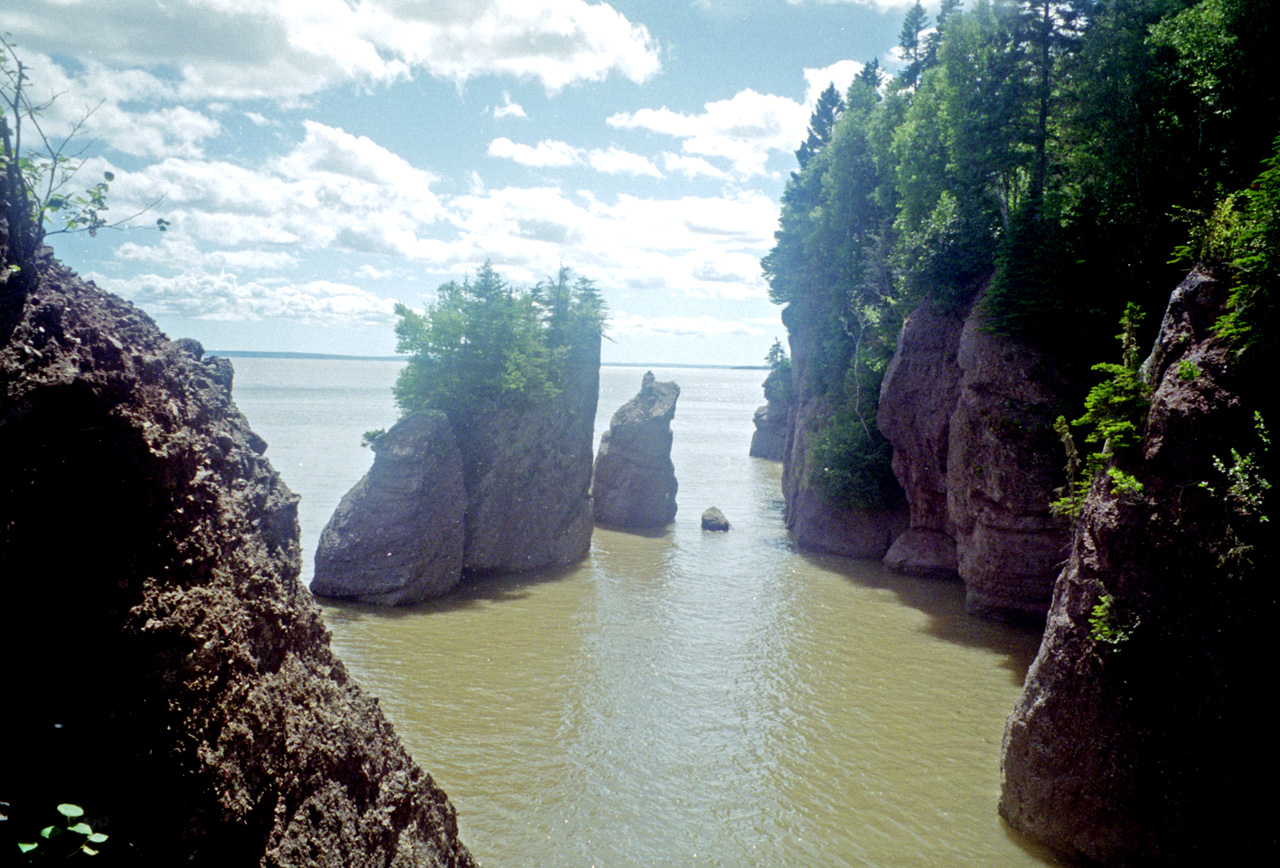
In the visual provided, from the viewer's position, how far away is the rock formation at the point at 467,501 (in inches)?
810

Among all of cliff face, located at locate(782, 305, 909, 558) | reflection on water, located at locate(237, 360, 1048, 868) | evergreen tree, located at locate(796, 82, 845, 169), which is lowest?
reflection on water, located at locate(237, 360, 1048, 868)

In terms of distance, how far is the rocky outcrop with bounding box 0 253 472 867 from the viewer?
358 cm

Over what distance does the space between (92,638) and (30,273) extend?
73.5 inches

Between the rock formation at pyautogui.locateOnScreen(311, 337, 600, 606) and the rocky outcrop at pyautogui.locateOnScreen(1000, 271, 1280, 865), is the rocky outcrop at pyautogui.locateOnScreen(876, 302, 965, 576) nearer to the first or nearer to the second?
the rock formation at pyautogui.locateOnScreen(311, 337, 600, 606)

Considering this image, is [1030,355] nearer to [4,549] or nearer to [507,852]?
[507,852]

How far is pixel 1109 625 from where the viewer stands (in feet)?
30.8

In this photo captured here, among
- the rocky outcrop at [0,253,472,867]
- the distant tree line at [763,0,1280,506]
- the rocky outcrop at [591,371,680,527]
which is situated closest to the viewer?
the rocky outcrop at [0,253,472,867]

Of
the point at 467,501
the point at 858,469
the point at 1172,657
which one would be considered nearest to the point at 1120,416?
the point at 1172,657

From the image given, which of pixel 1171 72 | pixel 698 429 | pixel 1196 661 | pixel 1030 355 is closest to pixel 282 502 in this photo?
pixel 1196 661

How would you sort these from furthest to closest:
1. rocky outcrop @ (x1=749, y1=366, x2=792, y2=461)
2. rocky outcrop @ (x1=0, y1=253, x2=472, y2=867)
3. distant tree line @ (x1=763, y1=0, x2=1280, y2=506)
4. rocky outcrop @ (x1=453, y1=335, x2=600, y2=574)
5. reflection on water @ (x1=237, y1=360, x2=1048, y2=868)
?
rocky outcrop @ (x1=749, y1=366, x2=792, y2=461) → rocky outcrop @ (x1=453, y1=335, x2=600, y2=574) → distant tree line @ (x1=763, y1=0, x2=1280, y2=506) → reflection on water @ (x1=237, y1=360, x2=1048, y2=868) → rocky outcrop @ (x1=0, y1=253, x2=472, y2=867)

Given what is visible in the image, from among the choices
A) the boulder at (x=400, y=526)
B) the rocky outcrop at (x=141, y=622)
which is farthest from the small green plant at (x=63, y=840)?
the boulder at (x=400, y=526)

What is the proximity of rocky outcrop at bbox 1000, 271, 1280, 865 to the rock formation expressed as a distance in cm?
1577

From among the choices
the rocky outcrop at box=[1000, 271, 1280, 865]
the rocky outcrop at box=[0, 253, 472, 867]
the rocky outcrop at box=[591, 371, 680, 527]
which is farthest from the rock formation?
the rocky outcrop at box=[0, 253, 472, 867]

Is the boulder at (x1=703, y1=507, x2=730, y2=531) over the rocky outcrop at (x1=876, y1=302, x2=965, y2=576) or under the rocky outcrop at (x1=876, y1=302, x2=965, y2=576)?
under
